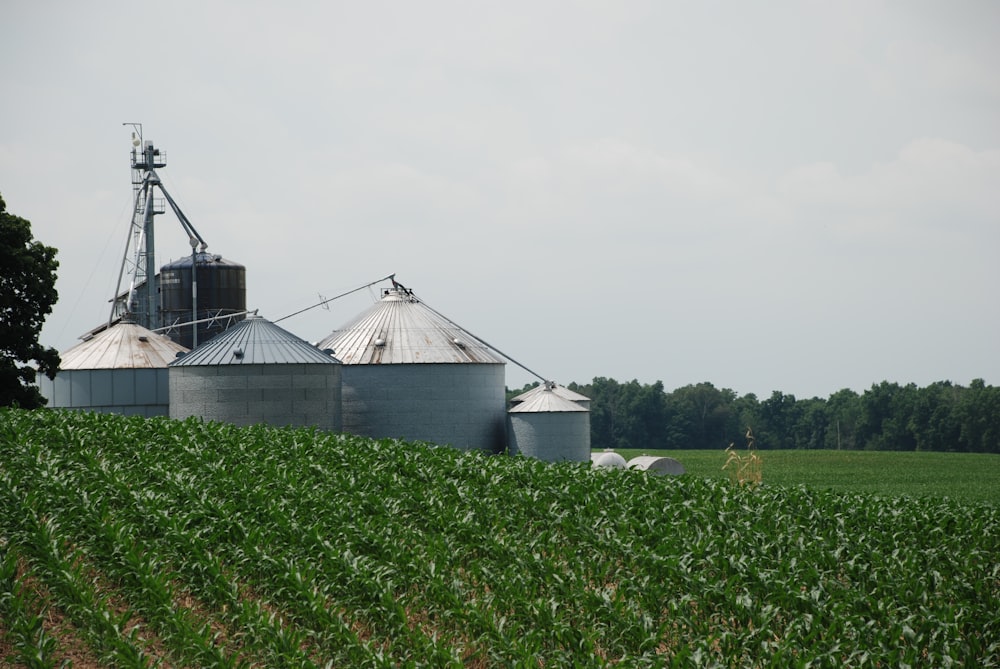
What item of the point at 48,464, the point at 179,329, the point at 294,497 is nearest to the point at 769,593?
the point at 294,497

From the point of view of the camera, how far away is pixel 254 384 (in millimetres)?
31109

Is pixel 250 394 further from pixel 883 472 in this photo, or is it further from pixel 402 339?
pixel 883 472

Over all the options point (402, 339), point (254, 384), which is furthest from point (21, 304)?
point (402, 339)

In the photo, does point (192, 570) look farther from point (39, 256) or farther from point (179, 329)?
point (179, 329)

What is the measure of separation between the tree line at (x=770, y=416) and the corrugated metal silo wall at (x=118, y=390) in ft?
262

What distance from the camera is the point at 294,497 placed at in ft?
61.7

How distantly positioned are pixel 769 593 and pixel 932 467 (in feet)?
155

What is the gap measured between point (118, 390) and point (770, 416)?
98.2m

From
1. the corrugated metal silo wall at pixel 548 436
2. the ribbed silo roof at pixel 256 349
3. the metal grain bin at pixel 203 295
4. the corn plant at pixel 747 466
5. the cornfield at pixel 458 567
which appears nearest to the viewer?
the cornfield at pixel 458 567

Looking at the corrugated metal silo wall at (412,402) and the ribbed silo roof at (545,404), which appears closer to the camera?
the corrugated metal silo wall at (412,402)

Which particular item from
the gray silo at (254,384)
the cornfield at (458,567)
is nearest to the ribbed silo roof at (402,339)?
the gray silo at (254,384)

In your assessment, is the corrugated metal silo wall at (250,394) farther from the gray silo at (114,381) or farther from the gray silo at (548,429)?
the gray silo at (548,429)

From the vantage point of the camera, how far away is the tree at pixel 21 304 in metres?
31.4

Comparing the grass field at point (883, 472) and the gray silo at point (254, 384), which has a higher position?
the gray silo at point (254, 384)
